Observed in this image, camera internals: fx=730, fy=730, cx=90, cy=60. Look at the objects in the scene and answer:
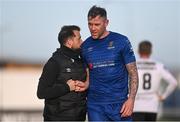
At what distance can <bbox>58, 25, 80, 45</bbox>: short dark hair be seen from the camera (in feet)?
27.3

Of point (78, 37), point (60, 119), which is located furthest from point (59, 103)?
point (78, 37)

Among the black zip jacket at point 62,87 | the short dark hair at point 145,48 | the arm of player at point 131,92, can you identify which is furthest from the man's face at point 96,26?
the short dark hair at point 145,48

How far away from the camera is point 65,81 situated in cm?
828

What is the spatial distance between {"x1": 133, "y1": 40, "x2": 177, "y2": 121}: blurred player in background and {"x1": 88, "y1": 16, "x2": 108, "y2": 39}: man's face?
326cm

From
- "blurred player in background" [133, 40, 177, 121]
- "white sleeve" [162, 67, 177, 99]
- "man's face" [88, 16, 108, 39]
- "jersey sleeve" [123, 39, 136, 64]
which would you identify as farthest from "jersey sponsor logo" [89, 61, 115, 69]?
"white sleeve" [162, 67, 177, 99]

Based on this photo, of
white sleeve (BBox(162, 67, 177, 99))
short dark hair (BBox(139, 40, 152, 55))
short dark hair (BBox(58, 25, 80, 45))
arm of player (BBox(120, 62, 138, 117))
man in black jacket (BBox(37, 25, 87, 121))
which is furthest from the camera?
white sleeve (BBox(162, 67, 177, 99))

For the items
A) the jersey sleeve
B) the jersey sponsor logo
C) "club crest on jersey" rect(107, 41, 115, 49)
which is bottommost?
the jersey sponsor logo

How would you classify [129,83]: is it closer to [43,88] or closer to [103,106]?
[103,106]

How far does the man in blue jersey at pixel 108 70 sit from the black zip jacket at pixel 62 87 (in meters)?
0.12

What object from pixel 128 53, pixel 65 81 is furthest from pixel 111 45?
pixel 65 81

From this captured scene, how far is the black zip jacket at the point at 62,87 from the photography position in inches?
322

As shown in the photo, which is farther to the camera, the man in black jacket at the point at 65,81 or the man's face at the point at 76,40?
the man's face at the point at 76,40

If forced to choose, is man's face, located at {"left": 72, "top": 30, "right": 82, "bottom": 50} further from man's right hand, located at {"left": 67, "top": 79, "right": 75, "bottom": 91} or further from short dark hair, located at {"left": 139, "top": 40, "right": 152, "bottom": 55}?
short dark hair, located at {"left": 139, "top": 40, "right": 152, "bottom": 55}

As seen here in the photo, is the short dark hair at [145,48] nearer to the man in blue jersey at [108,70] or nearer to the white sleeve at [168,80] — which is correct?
the white sleeve at [168,80]
